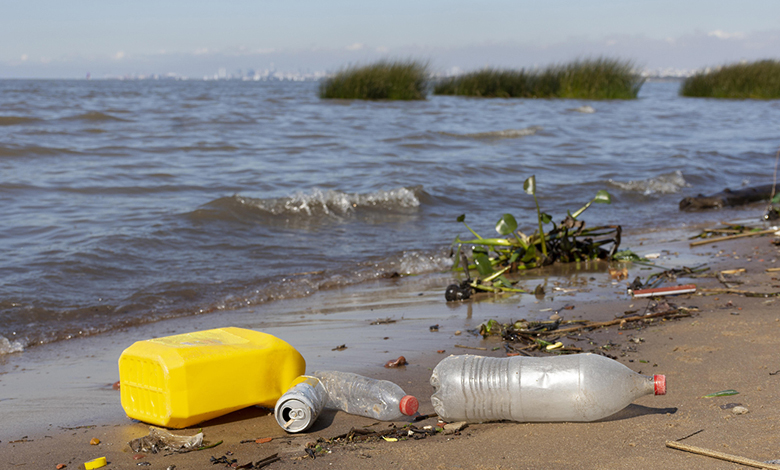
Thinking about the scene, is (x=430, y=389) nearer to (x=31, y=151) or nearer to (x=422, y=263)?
(x=422, y=263)

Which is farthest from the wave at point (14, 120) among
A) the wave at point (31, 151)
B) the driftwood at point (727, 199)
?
the driftwood at point (727, 199)

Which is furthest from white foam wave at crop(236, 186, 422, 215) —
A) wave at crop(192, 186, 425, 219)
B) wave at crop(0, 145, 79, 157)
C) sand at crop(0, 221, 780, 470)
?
wave at crop(0, 145, 79, 157)

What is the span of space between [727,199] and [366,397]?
7.50m

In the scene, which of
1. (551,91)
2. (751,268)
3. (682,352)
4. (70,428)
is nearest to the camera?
(70,428)

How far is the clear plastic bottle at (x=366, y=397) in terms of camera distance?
208cm

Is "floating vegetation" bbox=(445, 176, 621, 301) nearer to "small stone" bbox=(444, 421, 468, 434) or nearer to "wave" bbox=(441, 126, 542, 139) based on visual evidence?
"small stone" bbox=(444, 421, 468, 434)

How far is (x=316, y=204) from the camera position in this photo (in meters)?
7.27

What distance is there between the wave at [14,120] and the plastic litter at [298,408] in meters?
13.1

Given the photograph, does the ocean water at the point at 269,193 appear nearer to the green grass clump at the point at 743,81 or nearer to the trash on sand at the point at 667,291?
the trash on sand at the point at 667,291

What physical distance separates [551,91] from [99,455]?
2892 centimetres

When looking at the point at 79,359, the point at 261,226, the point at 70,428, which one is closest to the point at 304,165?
the point at 261,226

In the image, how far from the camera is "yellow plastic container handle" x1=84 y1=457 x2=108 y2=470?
6.00 feet

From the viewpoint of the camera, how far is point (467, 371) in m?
2.06

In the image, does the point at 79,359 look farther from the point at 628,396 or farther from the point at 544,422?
the point at 628,396
